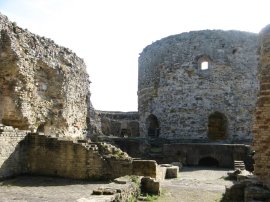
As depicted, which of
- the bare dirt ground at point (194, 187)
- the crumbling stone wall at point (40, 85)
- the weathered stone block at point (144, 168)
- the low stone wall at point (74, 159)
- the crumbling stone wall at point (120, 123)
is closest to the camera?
the bare dirt ground at point (194, 187)

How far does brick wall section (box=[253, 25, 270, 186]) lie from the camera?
688 cm

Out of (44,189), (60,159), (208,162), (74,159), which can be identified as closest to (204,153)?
(208,162)

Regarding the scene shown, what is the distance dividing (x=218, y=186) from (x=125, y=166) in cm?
268

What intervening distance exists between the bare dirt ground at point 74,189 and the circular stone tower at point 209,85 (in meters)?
9.56

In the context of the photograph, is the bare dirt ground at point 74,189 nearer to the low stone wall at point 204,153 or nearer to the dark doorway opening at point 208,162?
the low stone wall at point 204,153

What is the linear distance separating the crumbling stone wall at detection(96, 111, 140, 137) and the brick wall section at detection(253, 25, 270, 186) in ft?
78.9

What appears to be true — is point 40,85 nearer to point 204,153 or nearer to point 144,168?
point 144,168

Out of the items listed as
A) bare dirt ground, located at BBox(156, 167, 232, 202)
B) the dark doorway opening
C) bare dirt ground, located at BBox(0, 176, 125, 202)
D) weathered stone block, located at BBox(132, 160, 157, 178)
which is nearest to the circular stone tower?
the dark doorway opening

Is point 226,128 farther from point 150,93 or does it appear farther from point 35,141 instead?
point 35,141

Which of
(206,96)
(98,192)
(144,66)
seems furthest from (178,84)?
(98,192)

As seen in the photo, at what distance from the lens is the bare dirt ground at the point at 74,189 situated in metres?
7.91

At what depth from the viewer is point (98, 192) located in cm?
627

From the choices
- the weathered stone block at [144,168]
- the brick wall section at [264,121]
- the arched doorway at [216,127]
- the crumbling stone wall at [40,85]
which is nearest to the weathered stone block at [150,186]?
the weathered stone block at [144,168]

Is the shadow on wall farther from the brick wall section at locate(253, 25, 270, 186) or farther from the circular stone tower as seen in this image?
the circular stone tower
